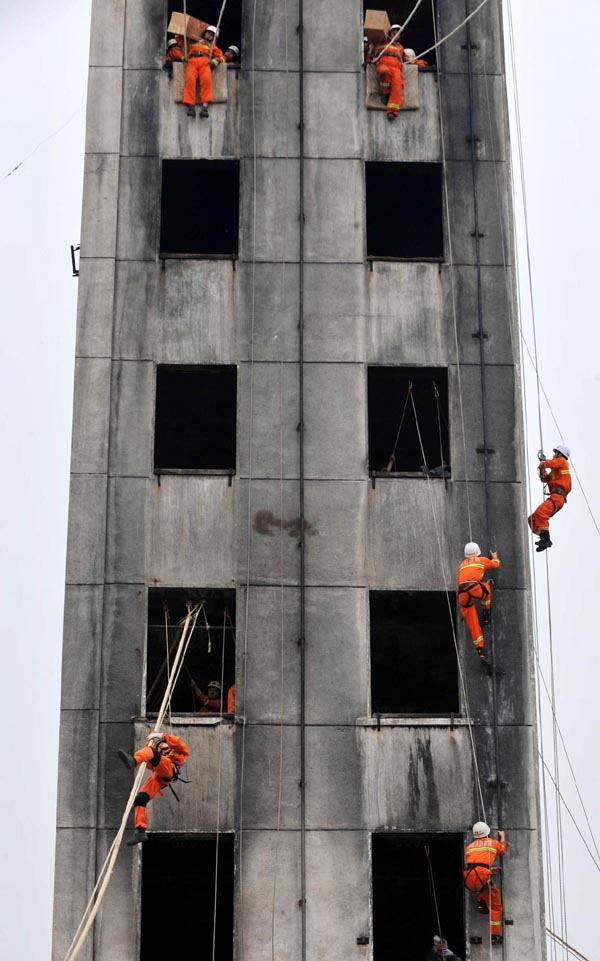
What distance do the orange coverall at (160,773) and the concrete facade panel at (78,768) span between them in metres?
1.42

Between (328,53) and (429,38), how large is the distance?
3.79m

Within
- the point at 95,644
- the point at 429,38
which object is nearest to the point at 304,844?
the point at 95,644

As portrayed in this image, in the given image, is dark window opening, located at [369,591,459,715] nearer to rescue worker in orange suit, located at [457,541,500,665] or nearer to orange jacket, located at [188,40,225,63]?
rescue worker in orange suit, located at [457,541,500,665]

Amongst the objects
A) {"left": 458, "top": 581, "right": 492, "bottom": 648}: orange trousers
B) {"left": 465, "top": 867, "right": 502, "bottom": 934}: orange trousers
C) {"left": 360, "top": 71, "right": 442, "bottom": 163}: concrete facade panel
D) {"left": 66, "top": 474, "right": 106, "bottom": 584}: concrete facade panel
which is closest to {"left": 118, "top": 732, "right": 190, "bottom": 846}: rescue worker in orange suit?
{"left": 66, "top": 474, "right": 106, "bottom": 584}: concrete facade panel

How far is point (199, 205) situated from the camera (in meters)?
34.3

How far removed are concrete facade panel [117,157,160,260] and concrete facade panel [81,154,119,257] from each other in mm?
151

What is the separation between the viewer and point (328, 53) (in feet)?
Result: 103

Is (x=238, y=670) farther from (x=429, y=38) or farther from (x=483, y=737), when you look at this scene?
(x=429, y=38)

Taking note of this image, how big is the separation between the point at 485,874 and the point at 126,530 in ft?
28.1

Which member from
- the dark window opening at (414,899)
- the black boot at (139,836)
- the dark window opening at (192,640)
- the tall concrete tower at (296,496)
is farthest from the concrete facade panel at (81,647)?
the dark window opening at (414,899)

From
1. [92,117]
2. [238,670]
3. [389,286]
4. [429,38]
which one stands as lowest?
[238,670]

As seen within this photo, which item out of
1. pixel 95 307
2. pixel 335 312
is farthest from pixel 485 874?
pixel 95 307

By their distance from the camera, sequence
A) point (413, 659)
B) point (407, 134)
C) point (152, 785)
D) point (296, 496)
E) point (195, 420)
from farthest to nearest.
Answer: point (195, 420)
point (413, 659)
point (407, 134)
point (296, 496)
point (152, 785)

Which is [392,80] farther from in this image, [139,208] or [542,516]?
[542,516]
